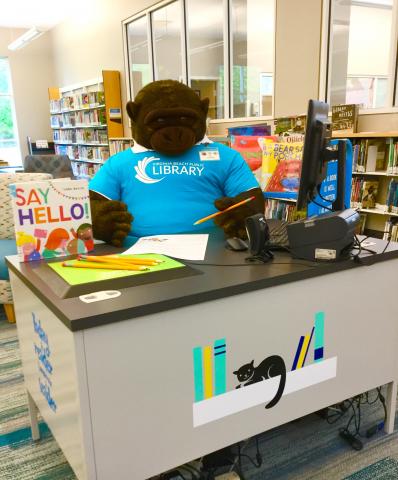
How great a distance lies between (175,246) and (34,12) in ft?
26.9

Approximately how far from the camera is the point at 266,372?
1281 mm

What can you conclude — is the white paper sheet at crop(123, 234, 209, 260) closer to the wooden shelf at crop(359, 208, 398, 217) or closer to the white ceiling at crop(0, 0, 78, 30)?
the wooden shelf at crop(359, 208, 398, 217)

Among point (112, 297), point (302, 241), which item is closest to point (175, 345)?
point (112, 297)

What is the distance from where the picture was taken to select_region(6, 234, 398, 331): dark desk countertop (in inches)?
39.2

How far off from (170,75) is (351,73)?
2.98 meters

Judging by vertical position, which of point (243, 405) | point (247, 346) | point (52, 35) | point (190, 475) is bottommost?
point (190, 475)

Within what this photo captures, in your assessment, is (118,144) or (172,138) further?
(118,144)

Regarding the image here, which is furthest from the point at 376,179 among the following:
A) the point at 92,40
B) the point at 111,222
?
the point at 92,40

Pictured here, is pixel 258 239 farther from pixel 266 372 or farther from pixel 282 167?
pixel 282 167

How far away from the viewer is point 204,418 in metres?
1.21

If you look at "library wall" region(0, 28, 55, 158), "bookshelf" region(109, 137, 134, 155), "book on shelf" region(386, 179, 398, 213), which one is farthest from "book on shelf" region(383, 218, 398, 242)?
"library wall" region(0, 28, 55, 158)

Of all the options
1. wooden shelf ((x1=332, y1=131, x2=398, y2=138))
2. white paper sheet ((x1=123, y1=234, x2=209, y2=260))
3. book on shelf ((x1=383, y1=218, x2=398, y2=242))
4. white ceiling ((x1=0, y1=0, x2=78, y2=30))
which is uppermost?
white ceiling ((x1=0, y1=0, x2=78, y2=30))

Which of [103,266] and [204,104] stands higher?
[204,104]

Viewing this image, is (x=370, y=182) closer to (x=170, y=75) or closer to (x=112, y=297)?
(x=112, y=297)
